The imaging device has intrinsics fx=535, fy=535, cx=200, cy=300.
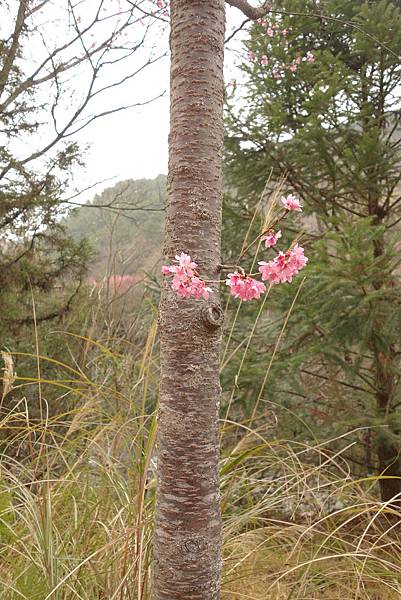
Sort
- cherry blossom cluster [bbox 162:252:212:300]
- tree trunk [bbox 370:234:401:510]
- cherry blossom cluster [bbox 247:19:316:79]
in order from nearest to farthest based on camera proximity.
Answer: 1. cherry blossom cluster [bbox 162:252:212:300]
2. tree trunk [bbox 370:234:401:510]
3. cherry blossom cluster [bbox 247:19:316:79]

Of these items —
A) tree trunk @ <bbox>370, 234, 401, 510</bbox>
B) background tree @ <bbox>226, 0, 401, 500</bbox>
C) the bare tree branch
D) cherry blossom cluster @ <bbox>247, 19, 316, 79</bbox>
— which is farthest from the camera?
cherry blossom cluster @ <bbox>247, 19, 316, 79</bbox>

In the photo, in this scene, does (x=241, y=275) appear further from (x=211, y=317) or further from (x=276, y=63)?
(x=276, y=63)

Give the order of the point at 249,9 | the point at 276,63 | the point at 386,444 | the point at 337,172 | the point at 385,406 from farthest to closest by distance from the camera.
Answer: the point at 276,63 < the point at 337,172 < the point at 385,406 < the point at 386,444 < the point at 249,9

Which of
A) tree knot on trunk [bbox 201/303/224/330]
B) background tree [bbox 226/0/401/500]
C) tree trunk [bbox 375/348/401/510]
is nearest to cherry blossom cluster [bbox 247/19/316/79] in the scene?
background tree [bbox 226/0/401/500]

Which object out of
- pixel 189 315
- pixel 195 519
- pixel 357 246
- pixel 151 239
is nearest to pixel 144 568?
pixel 195 519

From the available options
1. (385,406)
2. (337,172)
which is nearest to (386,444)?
(385,406)

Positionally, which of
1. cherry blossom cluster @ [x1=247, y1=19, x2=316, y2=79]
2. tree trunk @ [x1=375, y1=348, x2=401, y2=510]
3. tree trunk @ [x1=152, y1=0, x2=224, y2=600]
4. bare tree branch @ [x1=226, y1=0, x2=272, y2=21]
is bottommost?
tree trunk @ [x1=375, y1=348, x2=401, y2=510]

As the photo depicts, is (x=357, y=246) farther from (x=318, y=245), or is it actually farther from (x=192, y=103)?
(x=192, y=103)

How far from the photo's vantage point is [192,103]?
118 cm

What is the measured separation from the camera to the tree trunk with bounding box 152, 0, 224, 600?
3.77 ft

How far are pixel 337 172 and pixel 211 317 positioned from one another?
3.11m

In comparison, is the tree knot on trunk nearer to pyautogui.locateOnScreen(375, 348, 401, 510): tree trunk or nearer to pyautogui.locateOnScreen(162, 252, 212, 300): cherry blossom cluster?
pyautogui.locateOnScreen(162, 252, 212, 300): cherry blossom cluster

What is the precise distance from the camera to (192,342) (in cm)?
115

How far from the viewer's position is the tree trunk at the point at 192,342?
1.15m
